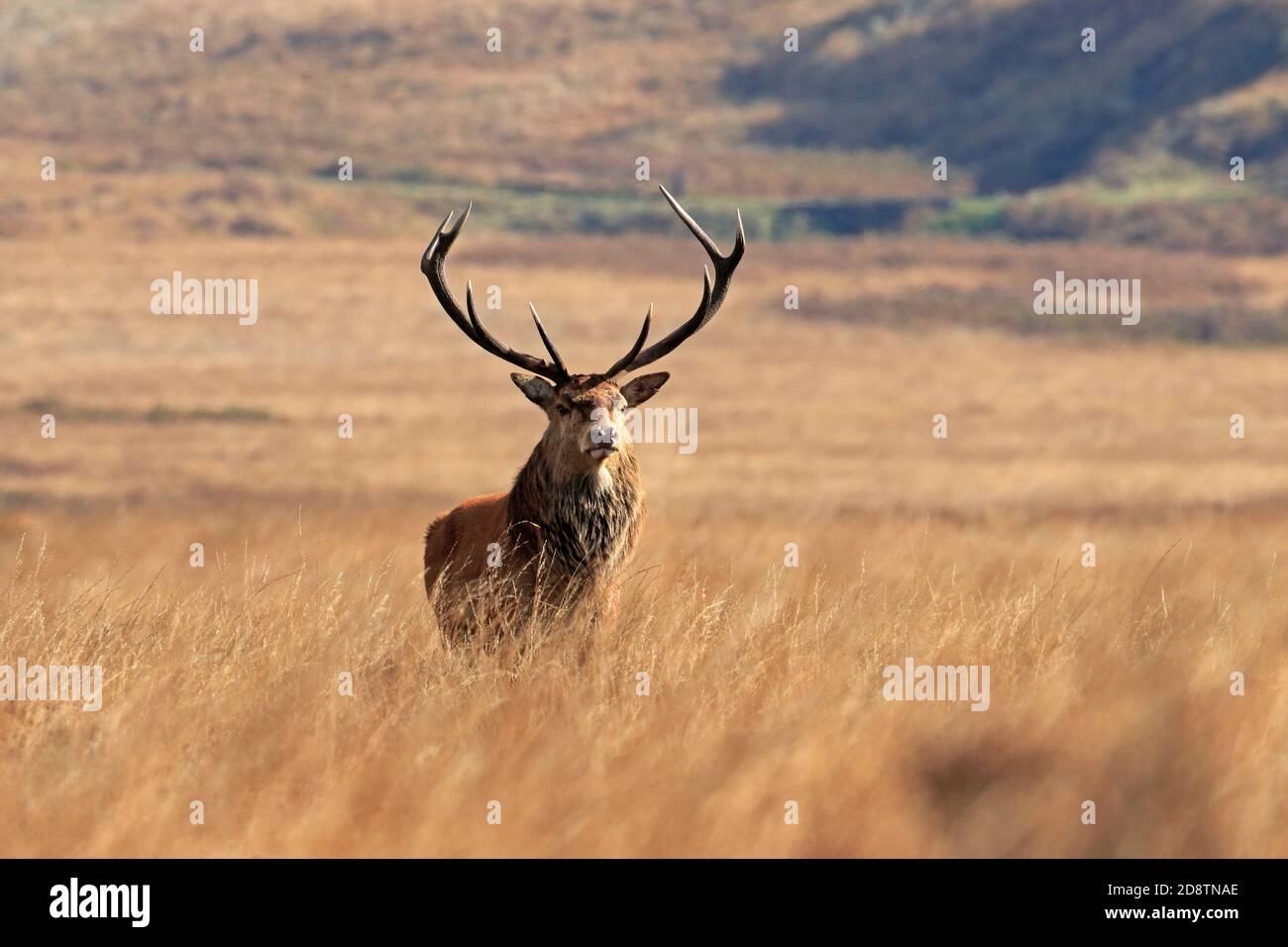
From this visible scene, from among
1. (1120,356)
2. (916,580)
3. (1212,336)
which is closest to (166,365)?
(1120,356)

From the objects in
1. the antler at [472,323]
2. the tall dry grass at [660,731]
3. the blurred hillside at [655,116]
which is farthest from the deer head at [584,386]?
the blurred hillside at [655,116]

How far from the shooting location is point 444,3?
552 ft

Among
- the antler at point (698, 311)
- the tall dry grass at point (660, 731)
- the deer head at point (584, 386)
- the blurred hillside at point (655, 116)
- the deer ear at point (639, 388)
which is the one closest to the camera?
the tall dry grass at point (660, 731)

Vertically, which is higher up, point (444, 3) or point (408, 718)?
point (444, 3)

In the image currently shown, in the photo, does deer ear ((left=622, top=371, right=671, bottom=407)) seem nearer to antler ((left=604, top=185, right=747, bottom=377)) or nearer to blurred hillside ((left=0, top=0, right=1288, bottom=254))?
antler ((left=604, top=185, right=747, bottom=377))

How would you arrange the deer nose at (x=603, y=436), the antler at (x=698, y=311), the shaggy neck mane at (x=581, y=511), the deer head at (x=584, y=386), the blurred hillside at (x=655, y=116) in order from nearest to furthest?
the deer nose at (x=603, y=436) < the deer head at (x=584, y=386) < the shaggy neck mane at (x=581, y=511) < the antler at (x=698, y=311) < the blurred hillside at (x=655, y=116)

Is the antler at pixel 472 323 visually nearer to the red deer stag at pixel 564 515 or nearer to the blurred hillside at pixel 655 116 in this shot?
the red deer stag at pixel 564 515

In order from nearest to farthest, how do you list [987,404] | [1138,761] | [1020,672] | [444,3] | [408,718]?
[1138,761] → [408,718] → [1020,672] → [987,404] → [444,3]

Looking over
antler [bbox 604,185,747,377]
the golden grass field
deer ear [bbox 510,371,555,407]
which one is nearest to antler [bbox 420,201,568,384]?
deer ear [bbox 510,371,555,407]

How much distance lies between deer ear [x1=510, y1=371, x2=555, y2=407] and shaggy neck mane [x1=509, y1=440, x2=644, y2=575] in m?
0.20

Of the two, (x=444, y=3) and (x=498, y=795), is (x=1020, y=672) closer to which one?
(x=498, y=795)

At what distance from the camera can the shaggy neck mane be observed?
9.12m

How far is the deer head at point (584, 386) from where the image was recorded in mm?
8781

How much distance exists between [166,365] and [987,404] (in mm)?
22035
